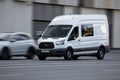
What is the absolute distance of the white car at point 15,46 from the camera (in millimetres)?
29156

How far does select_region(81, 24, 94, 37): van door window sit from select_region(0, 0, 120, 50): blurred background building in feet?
32.9

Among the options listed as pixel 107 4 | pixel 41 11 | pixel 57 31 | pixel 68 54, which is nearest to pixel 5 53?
pixel 57 31

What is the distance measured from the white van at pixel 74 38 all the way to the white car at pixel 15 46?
1321mm

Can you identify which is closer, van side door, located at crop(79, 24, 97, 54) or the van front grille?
the van front grille

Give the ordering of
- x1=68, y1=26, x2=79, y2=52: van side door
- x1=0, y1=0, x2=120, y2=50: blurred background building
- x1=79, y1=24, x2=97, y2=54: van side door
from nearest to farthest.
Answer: x1=68, y1=26, x2=79, y2=52: van side door, x1=79, y1=24, x2=97, y2=54: van side door, x1=0, y1=0, x2=120, y2=50: blurred background building

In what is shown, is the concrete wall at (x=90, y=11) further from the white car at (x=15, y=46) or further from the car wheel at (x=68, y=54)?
the car wheel at (x=68, y=54)

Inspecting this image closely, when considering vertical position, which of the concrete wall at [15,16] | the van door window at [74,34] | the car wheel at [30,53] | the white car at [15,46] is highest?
the concrete wall at [15,16]

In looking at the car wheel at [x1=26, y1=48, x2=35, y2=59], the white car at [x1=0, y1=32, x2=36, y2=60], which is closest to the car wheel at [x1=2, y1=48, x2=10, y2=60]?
the white car at [x1=0, y1=32, x2=36, y2=60]

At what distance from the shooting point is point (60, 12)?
46.3 m

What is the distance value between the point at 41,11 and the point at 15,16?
3470 mm

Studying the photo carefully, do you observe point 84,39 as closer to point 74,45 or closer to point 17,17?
point 74,45

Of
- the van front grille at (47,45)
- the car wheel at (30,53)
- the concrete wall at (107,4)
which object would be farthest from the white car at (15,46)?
the concrete wall at (107,4)

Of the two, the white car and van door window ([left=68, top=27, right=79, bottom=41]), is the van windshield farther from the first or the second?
the white car

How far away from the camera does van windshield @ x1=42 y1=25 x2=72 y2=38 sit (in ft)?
96.7
